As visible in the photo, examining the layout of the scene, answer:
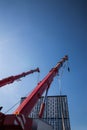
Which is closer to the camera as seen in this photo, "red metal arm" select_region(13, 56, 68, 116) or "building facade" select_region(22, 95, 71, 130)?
"red metal arm" select_region(13, 56, 68, 116)

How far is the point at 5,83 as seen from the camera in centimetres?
1155

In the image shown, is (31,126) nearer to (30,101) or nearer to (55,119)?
(30,101)

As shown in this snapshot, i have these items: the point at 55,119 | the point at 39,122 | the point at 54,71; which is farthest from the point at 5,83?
the point at 55,119

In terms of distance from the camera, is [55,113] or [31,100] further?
[55,113]

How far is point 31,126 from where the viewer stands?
17.3 ft

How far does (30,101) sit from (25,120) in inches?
78.5

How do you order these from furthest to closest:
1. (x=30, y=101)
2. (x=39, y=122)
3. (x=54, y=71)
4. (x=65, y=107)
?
(x=65, y=107) → (x=54, y=71) → (x=30, y=101) → (x=39, y=122)

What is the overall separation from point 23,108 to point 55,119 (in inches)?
2238

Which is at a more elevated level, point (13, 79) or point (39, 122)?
point (13, 79)

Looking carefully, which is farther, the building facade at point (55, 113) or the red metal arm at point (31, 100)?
the building facade at point (55, 113)

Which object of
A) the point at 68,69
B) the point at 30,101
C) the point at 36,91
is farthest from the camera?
the point at 68,69

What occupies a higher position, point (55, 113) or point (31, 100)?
point (31, 100)

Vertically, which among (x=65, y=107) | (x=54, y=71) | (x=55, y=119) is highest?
(x=54, y=71)

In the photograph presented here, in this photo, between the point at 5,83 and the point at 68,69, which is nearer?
the point at 5,83
